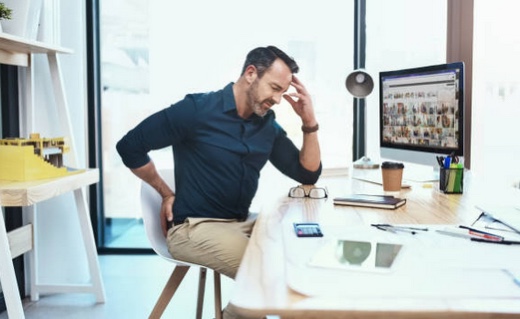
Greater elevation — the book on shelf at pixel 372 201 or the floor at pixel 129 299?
the book on shelf at pixel 372 201

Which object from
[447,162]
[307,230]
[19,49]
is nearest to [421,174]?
[447,162]

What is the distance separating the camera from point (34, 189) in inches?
90.0

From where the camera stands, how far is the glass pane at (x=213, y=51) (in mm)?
3730

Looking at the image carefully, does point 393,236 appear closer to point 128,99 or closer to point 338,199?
point 338,199

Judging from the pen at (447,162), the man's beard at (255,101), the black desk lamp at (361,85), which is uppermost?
the black desk lamp at (361,85)

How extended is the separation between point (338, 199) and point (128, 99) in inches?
96.1

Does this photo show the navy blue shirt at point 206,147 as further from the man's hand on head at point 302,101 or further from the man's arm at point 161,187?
the man's hand on head at point 302,101

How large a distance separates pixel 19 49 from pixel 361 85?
1.72m

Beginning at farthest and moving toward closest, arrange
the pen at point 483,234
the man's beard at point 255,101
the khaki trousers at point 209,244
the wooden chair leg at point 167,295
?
the man's beard at point 255,101, the wooden chair leg at point 167,295, the khaki trousers at point 209,244, the pen at point 483,234

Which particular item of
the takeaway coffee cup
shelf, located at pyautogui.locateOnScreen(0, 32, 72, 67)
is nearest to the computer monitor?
the takeaway coffee cup

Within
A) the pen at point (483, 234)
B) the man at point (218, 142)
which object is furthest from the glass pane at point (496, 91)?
the pen at point (483, 234)

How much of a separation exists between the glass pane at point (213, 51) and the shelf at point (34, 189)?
46.9 inches

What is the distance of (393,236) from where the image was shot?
1339mm

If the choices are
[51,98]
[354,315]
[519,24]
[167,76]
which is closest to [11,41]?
[51,98]
